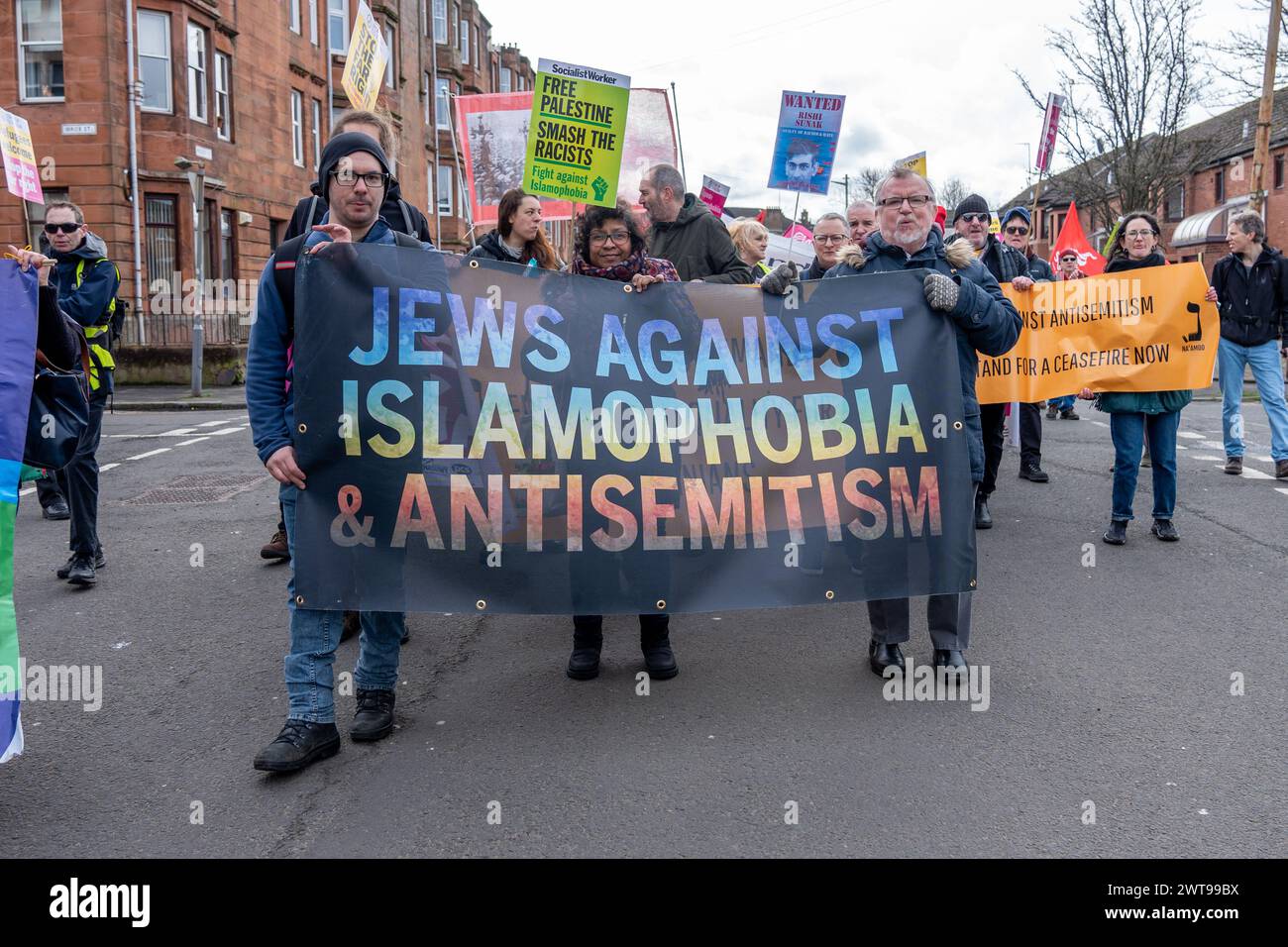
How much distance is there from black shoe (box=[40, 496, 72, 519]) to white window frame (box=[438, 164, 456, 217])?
39883mm

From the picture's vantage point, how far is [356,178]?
4.12 metres

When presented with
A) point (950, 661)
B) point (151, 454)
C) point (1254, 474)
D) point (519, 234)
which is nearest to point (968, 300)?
Result: point (950, 661)

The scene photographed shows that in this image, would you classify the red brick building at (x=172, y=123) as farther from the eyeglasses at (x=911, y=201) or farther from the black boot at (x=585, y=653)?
the black boot at (x=585, y=653)

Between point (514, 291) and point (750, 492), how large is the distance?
123 centimetres

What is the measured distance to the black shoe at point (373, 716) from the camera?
13.8 ft

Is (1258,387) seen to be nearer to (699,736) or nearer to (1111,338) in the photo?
(1111,338)

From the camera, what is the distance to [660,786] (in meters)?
3.75

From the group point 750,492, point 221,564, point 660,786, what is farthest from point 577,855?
point 221,564

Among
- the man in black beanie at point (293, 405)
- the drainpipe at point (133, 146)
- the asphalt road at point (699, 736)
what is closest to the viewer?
the asphalt road at point (699, 736)

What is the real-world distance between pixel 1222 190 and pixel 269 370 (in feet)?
190

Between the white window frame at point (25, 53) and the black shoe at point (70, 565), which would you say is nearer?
the black shoe at point (70, 565)

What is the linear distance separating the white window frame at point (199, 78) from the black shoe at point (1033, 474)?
73.5 feet

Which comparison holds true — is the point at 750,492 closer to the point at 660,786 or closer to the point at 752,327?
the point at 752,327

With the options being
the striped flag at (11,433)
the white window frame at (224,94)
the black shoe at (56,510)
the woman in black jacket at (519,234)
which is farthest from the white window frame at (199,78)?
the striped flag at (11,433)
